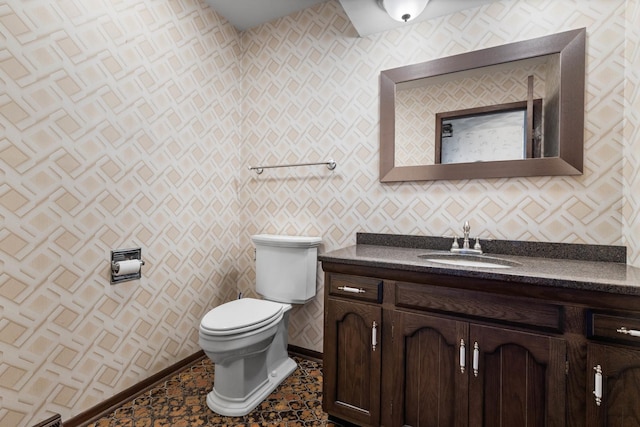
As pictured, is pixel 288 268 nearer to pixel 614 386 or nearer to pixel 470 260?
pixel 470 260

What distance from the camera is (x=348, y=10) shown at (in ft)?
5.52

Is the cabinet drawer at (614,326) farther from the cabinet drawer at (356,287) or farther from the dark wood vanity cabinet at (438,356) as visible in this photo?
the cabinet drawer at (356,287)

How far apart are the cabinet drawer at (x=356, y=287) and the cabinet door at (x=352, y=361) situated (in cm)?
4

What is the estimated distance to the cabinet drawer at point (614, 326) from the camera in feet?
3.06

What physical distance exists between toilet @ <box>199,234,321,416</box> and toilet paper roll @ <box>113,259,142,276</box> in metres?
0.49

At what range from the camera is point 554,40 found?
1469 millimetres

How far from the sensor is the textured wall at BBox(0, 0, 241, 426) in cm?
126

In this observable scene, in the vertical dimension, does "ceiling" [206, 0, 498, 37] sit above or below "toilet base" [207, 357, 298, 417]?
above

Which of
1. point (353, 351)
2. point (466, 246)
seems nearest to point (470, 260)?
point (466, 246)

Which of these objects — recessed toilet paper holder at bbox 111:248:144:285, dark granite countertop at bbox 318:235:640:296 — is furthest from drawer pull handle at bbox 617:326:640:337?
recessed toilet paper holder at bbox 111:248:144:285

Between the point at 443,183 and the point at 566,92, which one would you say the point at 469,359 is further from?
the point at 566,92

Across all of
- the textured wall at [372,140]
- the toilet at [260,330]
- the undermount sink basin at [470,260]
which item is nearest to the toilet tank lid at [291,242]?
the toilet at [260,330]

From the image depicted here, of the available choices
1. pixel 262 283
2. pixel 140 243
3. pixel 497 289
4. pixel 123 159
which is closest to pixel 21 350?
pixel 140 243

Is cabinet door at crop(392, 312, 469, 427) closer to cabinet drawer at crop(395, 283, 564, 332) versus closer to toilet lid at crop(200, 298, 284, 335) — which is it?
cabinet drawer at crop(395, 283, 564, 332)
